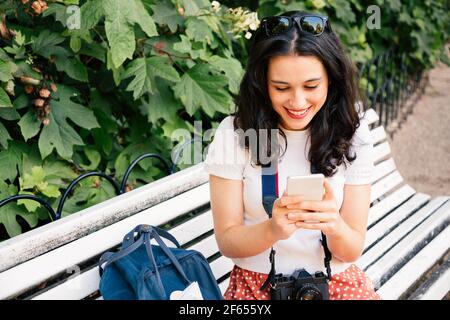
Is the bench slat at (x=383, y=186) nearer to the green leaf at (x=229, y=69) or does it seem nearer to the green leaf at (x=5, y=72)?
the green leaf at (x=229, y=69)

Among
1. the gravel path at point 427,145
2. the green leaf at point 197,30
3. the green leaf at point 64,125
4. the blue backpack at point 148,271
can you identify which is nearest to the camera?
the blue backpack at point 148,271

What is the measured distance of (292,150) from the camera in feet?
6.23

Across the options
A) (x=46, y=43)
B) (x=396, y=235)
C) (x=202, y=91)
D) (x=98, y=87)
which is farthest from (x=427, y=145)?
(x=46, y=43)

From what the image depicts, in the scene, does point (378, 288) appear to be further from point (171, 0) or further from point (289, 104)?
point (171, 0)

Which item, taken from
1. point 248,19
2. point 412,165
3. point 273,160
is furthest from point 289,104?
point 412,165

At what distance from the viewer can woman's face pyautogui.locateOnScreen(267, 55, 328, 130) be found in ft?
5.75

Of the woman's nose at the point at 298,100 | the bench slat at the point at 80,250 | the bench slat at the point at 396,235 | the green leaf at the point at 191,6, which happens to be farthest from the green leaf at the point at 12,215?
the bench slat at the point at 396,235

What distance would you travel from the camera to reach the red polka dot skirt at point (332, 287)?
193cm

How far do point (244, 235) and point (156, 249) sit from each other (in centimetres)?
26

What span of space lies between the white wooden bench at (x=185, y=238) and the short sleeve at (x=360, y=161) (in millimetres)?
667

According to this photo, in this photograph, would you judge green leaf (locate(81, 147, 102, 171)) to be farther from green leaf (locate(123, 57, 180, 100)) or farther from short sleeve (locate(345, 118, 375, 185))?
short sleeve (locate(345, 118, 375, 185))

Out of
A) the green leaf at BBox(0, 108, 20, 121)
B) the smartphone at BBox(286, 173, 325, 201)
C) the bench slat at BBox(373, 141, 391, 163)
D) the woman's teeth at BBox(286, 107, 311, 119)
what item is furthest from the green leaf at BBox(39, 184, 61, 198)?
the bench slat at BBox(373, 141, 391, 163)

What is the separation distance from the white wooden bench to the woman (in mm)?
351

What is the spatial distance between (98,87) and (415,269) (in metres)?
1.53
